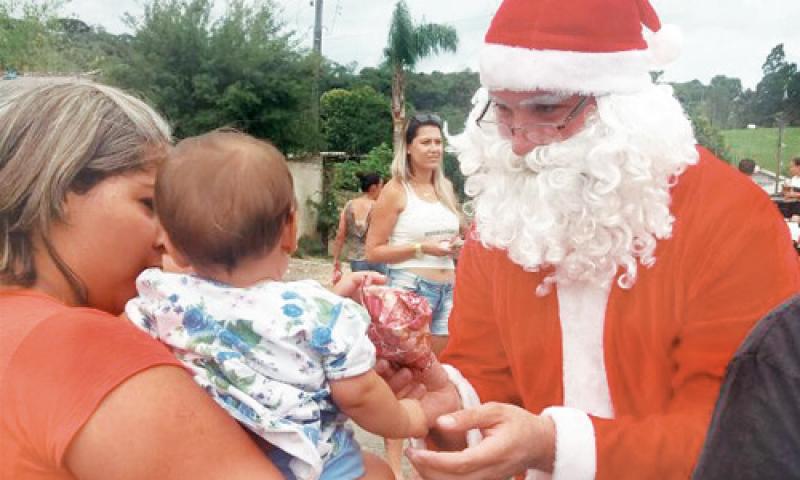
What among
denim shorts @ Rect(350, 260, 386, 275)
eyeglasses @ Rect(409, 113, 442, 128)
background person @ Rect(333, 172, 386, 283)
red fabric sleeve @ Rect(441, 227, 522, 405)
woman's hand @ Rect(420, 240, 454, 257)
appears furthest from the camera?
background person @ Rect(333, 172, 386, 283)

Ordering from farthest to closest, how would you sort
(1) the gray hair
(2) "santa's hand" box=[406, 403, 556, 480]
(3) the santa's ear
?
(2) "santa's hand" box=[406, 403, 556, 480], (3) the santa's ear, (1) the gray hair

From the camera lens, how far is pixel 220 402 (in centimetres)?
151

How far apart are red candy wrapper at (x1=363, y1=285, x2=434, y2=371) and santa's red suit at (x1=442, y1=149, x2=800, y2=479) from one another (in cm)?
38

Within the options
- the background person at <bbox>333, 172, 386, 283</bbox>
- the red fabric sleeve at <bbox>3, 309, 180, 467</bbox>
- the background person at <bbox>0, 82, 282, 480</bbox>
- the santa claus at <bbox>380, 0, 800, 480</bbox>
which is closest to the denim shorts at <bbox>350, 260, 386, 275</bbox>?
the background person at <bbox>333, 172, 386, 283</bbox>

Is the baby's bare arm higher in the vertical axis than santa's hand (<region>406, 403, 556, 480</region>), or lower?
higher

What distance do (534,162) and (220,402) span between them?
3.42ft

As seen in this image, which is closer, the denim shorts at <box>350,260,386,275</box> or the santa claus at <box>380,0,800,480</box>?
the santa claus at <box>380,0,800,480</box>

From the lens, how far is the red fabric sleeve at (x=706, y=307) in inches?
71.6

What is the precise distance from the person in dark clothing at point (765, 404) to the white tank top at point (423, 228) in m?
4.45

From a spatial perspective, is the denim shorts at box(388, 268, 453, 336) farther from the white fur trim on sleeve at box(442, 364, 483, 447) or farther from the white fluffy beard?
the white fluffy beard

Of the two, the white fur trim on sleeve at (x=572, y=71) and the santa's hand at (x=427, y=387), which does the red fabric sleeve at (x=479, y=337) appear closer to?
the santa's hand at (x=427, y=387)

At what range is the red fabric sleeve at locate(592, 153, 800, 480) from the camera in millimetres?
1819

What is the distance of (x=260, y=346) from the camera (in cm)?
157

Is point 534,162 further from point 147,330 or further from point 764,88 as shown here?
point 764,88
